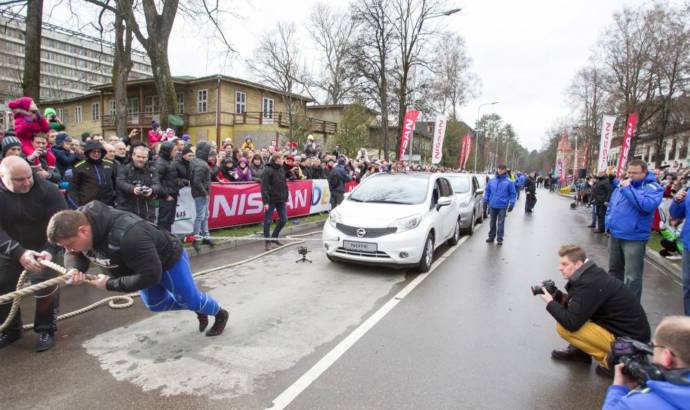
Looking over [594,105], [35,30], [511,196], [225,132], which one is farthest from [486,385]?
[594,105]

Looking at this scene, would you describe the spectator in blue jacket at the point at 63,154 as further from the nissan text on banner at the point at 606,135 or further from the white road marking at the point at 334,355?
the nissan text on banner at the point at 606,135

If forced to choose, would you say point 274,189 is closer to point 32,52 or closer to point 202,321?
point 202,321

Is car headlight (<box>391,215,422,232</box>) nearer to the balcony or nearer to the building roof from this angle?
the balcony

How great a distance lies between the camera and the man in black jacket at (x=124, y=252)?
2.65 metres

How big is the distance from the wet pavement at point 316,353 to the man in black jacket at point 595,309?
1.28ft

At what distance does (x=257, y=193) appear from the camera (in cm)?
1012

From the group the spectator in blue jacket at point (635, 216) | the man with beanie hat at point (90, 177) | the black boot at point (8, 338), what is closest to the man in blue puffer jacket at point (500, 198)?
the spectator in blue jacket at point (635, 216)

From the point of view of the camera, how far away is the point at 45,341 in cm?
362

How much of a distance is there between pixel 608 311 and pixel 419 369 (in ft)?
5.29

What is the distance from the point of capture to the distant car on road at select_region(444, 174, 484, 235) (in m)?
10.5

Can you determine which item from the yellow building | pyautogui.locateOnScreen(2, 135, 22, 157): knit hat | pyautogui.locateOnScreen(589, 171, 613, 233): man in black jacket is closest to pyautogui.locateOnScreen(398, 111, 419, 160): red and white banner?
the yellow building

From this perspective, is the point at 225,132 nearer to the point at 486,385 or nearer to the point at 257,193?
the point at 257,193

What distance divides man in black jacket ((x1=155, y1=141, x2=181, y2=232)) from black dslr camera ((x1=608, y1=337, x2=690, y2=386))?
6.56 meters

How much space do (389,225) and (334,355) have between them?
2.92m
